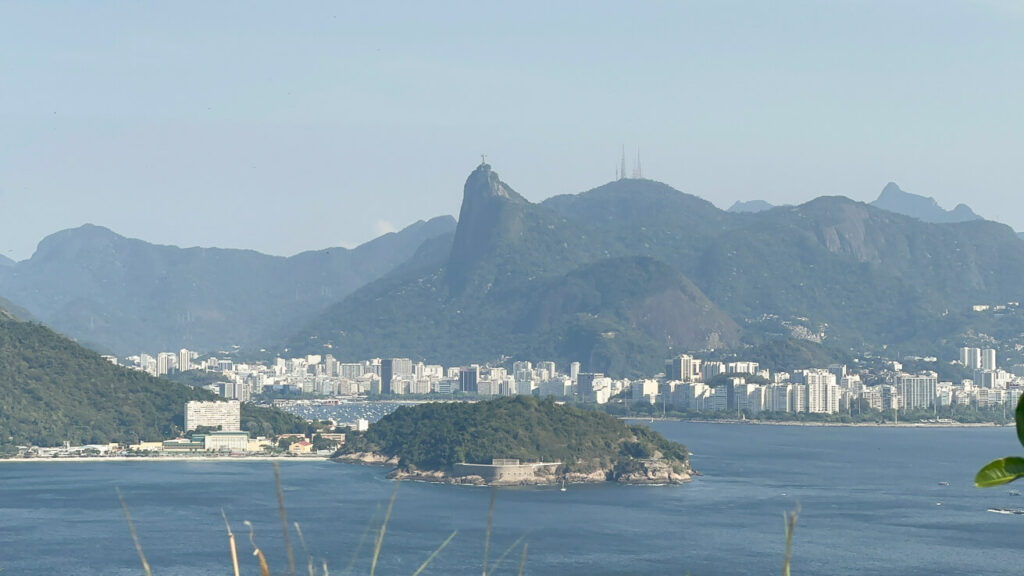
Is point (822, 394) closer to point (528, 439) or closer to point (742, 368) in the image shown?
point (742, 368)

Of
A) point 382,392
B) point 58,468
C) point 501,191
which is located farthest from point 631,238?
point 58,468

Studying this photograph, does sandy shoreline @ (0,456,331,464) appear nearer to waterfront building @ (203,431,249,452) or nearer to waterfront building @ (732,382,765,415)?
waterfront building @ (203,431,249,452)

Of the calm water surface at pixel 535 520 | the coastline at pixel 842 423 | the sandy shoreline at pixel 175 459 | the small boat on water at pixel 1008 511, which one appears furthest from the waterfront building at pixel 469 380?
the small boat on water at pixel 1008 511

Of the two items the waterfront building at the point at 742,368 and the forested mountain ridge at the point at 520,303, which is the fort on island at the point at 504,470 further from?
the forested mountain ridge at the point at 520,303

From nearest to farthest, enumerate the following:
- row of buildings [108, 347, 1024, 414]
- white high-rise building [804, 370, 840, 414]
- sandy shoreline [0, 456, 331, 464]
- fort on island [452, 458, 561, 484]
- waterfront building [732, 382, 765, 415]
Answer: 1. fort on island [452, 458, 561, 484]
2. sandy shoreline [0, 456, 331, 464]
3. white high-rise building [804, 370, 840, 414]
4. waterfront building [732, 382, 765, 415]
5. row of buildings [108, 347, 1024, 414]

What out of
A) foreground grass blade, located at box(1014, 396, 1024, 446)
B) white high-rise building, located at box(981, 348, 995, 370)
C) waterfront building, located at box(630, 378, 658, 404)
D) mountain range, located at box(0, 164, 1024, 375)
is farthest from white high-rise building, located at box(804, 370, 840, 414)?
foreground grass blade, located at box(1014, 396, 1024, 446)

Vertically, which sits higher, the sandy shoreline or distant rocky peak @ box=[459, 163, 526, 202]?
distant rocky peak @ box=[459, 163, 526, 202]
